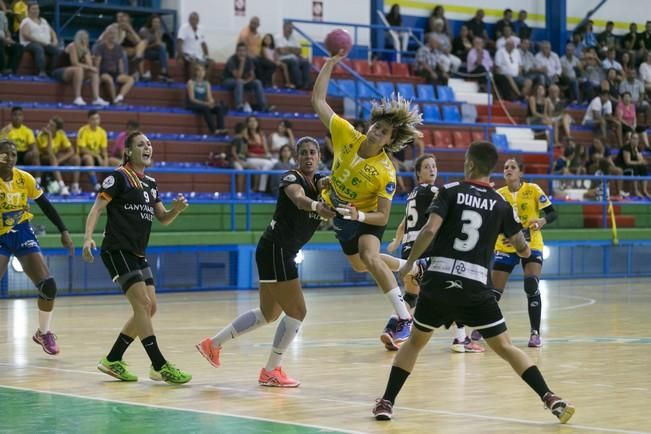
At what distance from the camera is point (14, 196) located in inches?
478

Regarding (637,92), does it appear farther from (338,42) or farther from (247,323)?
(247,323)

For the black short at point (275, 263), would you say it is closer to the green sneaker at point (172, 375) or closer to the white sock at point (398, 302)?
the green sneaker at point (172, 375)

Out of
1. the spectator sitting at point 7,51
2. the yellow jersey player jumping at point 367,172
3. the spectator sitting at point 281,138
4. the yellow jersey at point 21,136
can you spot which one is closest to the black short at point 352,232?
the yellow jersey player jumping at point 367,172

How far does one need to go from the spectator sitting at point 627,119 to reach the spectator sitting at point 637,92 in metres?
0.79

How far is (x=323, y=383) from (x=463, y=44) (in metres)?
24.4

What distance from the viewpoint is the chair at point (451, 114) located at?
30219 mm

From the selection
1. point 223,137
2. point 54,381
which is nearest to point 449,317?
point 54,381

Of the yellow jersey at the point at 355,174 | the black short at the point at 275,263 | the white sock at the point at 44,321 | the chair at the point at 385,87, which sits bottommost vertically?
the white sock at the point at 44,321

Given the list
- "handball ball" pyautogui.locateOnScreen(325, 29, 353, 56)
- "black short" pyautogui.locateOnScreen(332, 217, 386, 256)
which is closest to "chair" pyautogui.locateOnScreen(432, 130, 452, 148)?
"handball ball" pyautogui.locateOnScreen(325, 29, 353, 56)

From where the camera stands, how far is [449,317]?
8.16 m

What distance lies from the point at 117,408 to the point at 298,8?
24455mm

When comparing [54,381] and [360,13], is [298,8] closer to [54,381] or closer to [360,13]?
[360,13]

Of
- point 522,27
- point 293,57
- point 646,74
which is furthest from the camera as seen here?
point 646,74

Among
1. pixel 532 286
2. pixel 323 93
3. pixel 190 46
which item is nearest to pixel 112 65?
pixel 190 46
